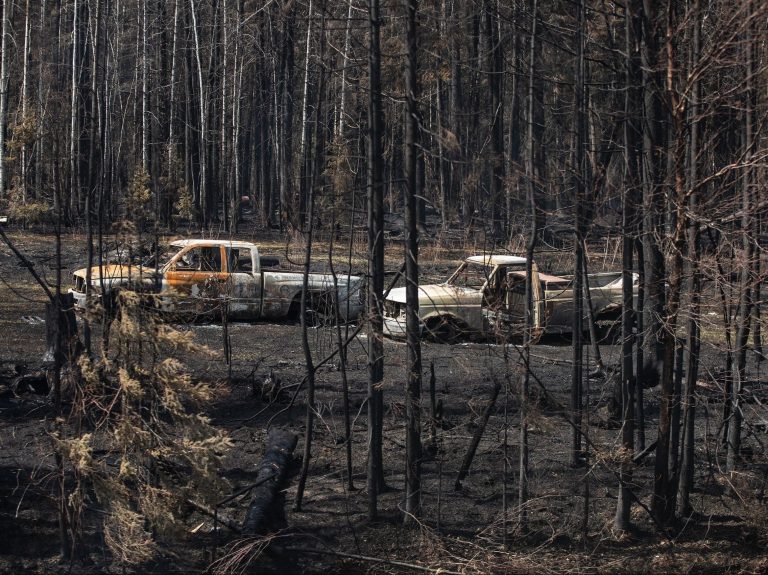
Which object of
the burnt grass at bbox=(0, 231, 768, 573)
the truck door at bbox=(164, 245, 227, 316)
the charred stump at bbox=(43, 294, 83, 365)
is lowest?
the burnt grass at bbox=(0, 231, 768, 573)

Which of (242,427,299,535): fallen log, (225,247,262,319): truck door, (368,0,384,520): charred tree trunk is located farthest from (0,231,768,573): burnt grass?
(225,247,262,319): truck door

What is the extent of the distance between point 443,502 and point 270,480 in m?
1.58

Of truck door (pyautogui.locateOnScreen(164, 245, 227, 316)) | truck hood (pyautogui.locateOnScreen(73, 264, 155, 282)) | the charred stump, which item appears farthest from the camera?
truck door (pyautogui.locateOnScreen(164, 245, 227, 316))

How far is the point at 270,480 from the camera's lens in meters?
8.09

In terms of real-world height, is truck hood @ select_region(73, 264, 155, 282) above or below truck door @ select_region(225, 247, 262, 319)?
above

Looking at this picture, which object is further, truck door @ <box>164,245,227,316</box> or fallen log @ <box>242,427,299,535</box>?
truck door @ <box>164,245,227,316</box>

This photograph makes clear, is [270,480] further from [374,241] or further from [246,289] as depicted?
[246,289]

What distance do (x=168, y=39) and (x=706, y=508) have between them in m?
34.3

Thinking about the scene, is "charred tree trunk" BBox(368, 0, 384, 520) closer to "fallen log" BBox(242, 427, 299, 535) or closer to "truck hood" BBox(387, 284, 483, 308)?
"fallen log" BBox(242, 427, 299, 535)

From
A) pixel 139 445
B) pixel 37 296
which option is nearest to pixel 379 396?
pixel 139 445

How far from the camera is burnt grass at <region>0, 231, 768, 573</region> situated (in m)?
7.08

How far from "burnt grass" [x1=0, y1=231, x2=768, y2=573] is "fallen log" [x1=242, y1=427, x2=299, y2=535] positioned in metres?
0.16

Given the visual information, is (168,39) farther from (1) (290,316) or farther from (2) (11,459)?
(2) (11,459)

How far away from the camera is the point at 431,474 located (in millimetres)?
8867
